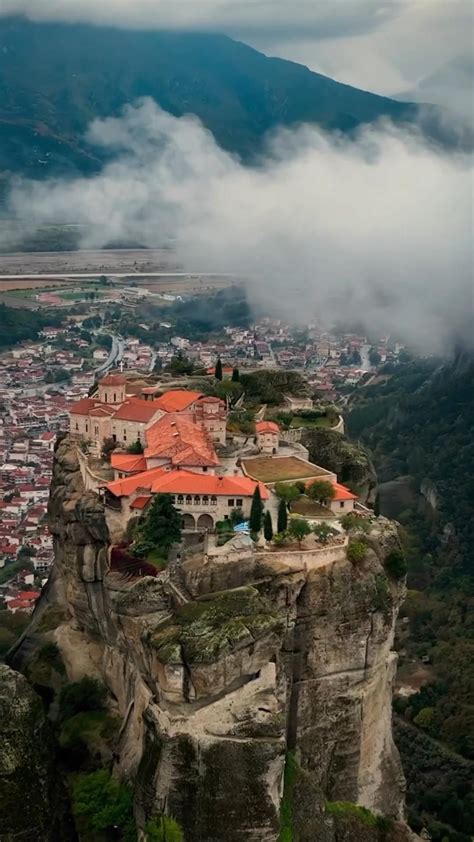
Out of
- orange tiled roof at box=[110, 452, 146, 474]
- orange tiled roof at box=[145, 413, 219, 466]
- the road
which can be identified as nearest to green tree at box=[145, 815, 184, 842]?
orange tiled roof at box=[145, 413, 219, 466]

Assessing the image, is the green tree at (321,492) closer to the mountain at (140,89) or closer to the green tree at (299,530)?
the green tree at (299,530)

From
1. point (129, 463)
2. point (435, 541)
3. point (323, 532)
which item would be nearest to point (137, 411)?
point (129, 463)

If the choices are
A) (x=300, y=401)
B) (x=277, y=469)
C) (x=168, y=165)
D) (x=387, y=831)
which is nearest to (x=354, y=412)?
(x=300, y=401)

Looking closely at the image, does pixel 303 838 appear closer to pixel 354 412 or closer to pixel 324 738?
pixel 324 738

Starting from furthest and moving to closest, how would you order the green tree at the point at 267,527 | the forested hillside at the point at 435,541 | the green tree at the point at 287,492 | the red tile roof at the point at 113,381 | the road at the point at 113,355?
the road at the point at 113,355 → the forested hillside at the point at 435,541 → the red tile roof at the point at 113,381 → the green tree at the point at 287,492 → the green tree at the point at 267,527

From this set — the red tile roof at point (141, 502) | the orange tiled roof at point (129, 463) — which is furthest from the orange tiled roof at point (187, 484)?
the orange tiled roof at point (129, 463)

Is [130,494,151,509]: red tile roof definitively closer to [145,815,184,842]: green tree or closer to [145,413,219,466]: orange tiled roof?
[145,413,219,466]: orange tiled roof

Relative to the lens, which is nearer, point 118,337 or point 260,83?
point 118,337
